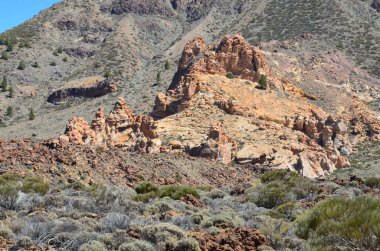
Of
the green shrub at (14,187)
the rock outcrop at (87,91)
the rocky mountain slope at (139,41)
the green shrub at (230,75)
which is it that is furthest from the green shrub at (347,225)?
the rock outcrop at (87,91)

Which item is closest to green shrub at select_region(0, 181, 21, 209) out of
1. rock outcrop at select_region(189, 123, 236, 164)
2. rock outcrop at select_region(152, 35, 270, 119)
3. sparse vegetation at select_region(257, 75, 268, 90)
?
rock outcrop at select_region(189, 123, 236, 164)

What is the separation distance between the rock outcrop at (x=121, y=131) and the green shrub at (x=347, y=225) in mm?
21624

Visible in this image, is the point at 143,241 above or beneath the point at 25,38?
beneath

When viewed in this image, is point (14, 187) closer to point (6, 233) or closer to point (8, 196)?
point (8, 196)

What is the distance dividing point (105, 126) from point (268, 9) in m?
72.7

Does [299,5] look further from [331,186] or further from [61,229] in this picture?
[61,229]

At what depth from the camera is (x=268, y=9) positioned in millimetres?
100000

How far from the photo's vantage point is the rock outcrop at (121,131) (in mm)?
31016

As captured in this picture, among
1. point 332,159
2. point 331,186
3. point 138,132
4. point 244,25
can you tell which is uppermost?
point 244,25

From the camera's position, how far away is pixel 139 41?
107 m

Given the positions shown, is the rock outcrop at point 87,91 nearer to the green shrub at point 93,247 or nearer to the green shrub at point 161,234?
the green shrub at point 161,234

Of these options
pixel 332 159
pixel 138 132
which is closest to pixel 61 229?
pixel 138 132

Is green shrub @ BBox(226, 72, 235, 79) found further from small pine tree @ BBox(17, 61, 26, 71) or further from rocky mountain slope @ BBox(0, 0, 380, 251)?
small pine tree @ BBox(17, 61, 26, 71)

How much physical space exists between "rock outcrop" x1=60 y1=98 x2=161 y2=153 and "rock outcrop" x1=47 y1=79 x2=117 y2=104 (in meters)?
40.7
